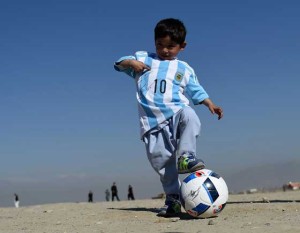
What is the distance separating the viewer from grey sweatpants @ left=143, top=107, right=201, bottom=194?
247 inches

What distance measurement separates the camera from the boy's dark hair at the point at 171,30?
6.39 meters

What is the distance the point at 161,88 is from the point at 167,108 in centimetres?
28

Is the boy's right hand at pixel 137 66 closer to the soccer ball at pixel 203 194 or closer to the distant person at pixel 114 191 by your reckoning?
the soccer ball at pixel 203 194

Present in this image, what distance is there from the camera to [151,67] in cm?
658

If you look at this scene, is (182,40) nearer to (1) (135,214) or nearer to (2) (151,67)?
(2) (151,67)

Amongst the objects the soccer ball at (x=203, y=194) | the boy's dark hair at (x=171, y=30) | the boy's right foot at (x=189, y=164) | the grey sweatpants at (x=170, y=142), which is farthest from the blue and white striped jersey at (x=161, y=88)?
the soccer ball at (x=203, y=194)

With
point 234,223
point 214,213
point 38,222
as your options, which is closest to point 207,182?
point 214,213

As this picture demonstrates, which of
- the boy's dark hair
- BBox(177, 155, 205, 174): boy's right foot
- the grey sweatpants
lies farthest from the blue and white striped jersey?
BBox(177, 155, 205, 174): boy's right foot

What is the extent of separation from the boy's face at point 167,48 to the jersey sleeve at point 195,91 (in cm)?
41

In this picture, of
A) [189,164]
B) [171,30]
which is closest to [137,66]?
[171,30]

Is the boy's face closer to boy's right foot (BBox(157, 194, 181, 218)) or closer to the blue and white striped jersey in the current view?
the blue and white striped jersey

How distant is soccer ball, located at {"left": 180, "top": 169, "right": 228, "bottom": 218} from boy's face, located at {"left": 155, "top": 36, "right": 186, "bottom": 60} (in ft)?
5.55

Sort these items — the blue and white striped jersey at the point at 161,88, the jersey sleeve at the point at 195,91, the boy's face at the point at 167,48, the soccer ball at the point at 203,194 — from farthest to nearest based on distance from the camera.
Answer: the jersey sleeve at the point at 195,91 < the boy's face at the point at 167,48 < the blue and white striped jersey at the point at 161,88 < the soccer ball at the point at 203,194

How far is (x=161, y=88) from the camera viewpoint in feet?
21.0
